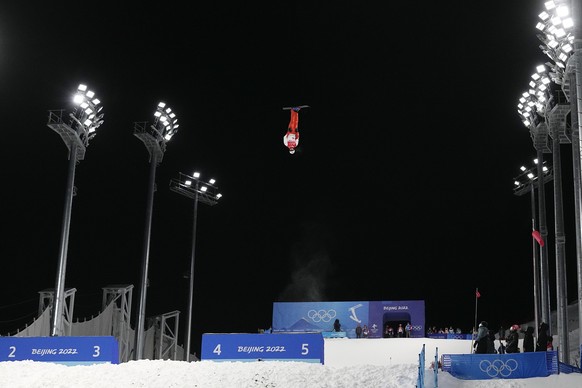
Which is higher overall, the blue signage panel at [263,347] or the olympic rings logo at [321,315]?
the olympic rings logo at [321,315]

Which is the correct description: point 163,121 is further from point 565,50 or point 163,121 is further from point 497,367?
point 497,367

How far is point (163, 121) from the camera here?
27.9 m

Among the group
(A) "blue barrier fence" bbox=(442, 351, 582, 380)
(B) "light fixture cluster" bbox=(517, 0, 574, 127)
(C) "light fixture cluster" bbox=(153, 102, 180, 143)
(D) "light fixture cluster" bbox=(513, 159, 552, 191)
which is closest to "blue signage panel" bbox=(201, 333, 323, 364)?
(A) "blue barrier fence" bbox=(442, 351, 582, 380)

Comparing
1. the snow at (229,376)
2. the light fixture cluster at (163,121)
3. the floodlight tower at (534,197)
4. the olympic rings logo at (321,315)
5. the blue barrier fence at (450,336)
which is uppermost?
the light fixture cluster at (163,121)

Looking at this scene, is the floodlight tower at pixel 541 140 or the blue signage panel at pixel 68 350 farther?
the floodlight tower at pixel 541 140

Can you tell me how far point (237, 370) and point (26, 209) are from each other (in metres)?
37.9

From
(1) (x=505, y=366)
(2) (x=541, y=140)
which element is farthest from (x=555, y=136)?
(1) (x=505, y=366)

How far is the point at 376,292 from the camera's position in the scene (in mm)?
56719

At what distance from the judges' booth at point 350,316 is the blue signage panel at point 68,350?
1916cm

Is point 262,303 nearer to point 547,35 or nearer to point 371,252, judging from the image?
point 371,252

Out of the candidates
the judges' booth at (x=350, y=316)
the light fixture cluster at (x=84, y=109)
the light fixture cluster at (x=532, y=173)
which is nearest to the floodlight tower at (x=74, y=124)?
the light fixture cluster at (x=84, y=109)

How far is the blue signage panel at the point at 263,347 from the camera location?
16906 millimetres

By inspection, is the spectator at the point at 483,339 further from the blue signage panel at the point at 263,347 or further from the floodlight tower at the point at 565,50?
the blue signage panel at the point at 263,347

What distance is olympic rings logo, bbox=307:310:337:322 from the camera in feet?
117
